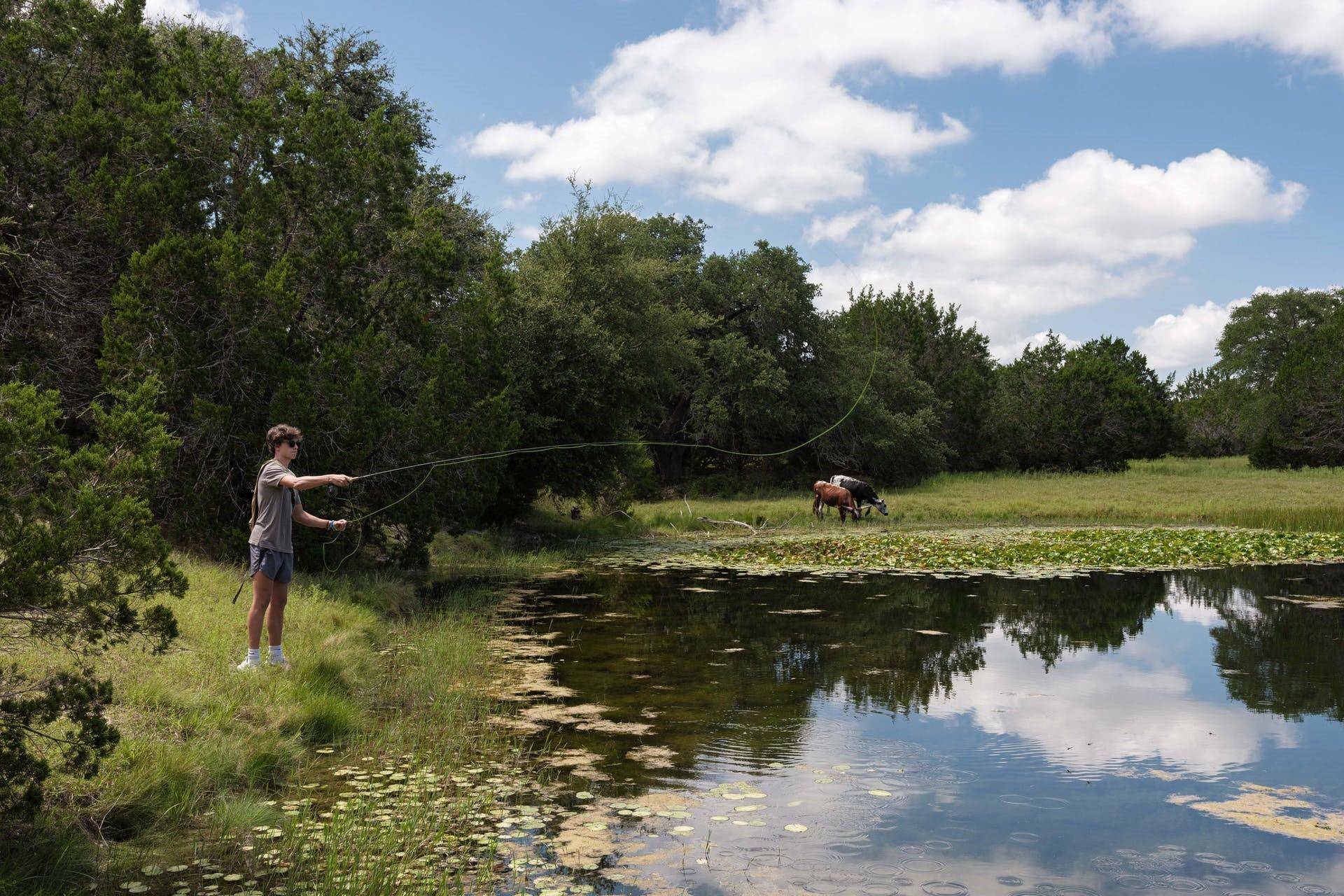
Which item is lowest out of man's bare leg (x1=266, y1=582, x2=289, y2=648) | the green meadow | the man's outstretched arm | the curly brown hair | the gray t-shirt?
the green meadow

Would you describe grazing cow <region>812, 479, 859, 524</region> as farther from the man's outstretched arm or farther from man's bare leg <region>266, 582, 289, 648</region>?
the man's outstretched arm

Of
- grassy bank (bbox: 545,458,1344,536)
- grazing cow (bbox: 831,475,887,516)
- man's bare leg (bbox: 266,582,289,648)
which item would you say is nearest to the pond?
man's bare leg (bbox: 266,582,289,648)

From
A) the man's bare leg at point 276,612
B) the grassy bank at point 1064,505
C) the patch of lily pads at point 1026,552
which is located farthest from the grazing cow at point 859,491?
the man's bare leg at point 276,612

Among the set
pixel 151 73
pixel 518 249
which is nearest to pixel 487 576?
pixel 151 73

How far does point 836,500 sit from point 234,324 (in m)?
18.8

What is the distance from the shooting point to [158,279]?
1295 cm

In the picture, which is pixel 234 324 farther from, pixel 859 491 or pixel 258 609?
pixel 859 491

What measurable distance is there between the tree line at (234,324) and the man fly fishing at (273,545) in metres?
0.80

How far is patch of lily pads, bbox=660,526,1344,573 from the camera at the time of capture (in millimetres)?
19359

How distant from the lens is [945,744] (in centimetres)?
791

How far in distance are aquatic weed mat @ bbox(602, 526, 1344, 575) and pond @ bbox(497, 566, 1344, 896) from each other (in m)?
4.22

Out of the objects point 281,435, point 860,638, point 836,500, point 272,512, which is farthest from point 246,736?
point 836,500

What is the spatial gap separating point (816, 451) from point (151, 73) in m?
30.9

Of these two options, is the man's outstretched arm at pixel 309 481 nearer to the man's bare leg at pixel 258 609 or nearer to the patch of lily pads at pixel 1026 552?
the man's bare leg at pixel 258 609
